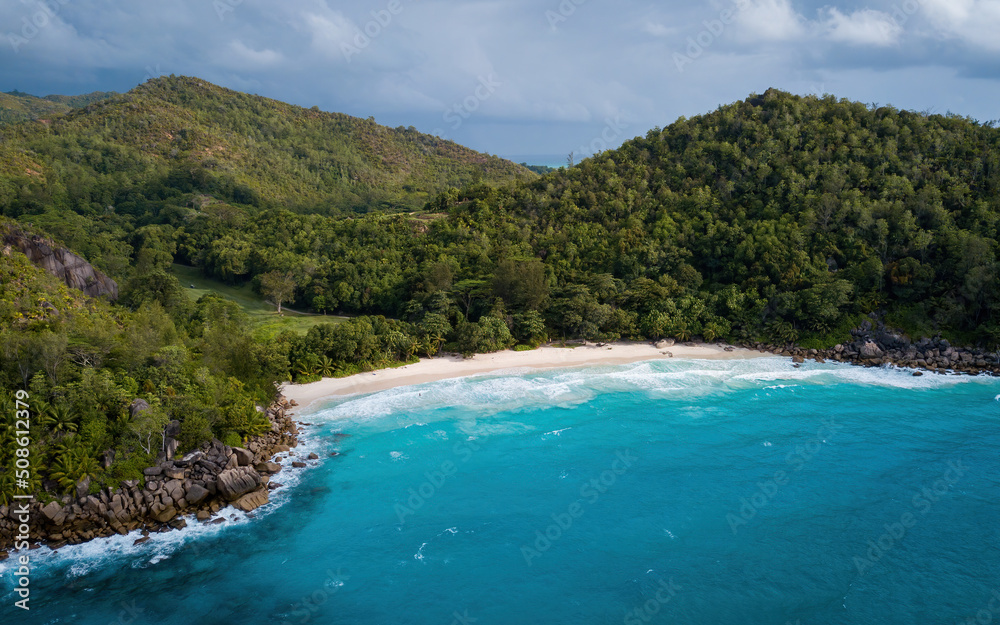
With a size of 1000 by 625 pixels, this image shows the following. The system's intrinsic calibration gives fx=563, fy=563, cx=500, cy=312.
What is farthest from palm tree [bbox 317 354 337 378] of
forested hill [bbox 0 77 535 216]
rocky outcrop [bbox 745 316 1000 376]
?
forested hill [bbox 0 77 535 216]

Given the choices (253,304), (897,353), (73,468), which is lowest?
(897,353)

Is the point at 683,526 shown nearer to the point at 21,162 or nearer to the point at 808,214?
the point at 808,214

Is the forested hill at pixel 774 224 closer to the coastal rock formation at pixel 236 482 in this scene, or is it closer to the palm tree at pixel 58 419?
the coastal rock formation at pixel 236 482

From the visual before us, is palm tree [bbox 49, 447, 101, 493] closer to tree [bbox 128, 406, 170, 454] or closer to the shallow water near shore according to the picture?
tree [bbox 128, 406, 170, 454]

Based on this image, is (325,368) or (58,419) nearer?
(58,419)

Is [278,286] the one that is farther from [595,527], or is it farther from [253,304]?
[595,527]

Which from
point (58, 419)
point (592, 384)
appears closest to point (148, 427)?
point (58, 419)

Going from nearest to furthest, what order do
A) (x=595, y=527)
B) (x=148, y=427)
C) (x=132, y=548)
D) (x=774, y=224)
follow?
(x=132, y=548) < (x=595, y=527) < (x=148, y=427) < (x=774, y=224)

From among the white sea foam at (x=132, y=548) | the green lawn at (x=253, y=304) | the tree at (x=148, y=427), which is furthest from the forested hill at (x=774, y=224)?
the tree at (x=148, y=427)
